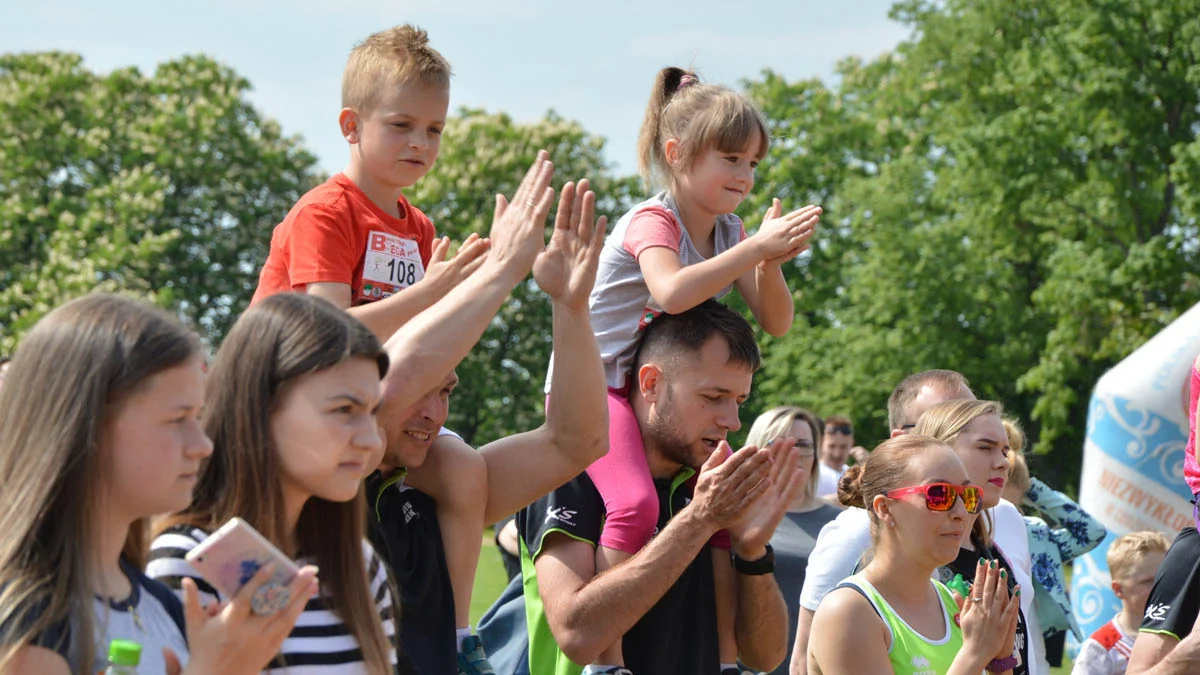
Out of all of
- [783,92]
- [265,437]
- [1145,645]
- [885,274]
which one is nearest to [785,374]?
[885,274]

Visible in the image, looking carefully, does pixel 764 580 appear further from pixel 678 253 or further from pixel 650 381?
pixel 678 253

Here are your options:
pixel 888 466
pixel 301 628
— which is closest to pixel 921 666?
pixel 888 466

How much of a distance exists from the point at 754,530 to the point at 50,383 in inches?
89.1

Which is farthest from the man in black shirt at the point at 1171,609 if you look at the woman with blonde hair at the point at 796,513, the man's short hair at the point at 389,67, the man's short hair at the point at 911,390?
the man's short hair at the point at 389,67

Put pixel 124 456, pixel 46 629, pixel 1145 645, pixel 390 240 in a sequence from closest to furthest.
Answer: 1. pixel 46 629
2. pixel 124 456
3. pixel 390 240
4. pixel 1145 645

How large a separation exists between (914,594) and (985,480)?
93 centimetres

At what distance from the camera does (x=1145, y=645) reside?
4.95 metres

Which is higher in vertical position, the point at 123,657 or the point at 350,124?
the point at 350,124

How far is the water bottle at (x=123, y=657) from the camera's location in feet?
7.69

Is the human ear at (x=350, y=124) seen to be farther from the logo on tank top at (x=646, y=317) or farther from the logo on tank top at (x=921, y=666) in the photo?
the logo on tank top at (x=921, y=666)

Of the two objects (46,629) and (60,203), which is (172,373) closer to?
(46,629)

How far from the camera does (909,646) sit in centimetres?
429

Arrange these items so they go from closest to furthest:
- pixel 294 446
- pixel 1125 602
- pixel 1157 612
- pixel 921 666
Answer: pixel 294 446, pixel 921 666, pixel 1157 612, pixel 1125 602

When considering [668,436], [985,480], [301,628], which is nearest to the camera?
[301,628]
